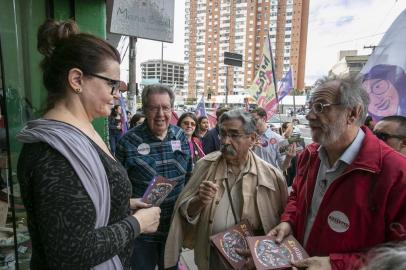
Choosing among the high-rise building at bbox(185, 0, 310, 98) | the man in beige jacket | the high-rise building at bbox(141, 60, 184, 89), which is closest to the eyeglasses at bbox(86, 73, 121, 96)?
the man in beige jacket

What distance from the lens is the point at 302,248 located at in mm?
1629

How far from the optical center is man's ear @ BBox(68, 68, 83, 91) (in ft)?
3.74

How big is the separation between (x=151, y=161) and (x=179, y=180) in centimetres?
32

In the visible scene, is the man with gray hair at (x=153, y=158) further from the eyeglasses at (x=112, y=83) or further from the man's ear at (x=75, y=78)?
the man's ear at (x=75, y=78)

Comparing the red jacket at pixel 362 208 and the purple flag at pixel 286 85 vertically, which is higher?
the purple flag at pixel 286 85

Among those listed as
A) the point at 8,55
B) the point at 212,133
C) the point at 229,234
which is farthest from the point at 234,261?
the point at 212,133

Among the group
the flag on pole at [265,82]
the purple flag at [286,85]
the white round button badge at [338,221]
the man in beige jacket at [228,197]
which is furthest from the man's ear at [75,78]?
the purple flag at [286,85]

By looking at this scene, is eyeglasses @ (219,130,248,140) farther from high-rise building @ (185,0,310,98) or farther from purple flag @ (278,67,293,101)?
high-rise building @ (185,0,310,98)

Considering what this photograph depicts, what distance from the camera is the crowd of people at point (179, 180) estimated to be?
1.01 meters

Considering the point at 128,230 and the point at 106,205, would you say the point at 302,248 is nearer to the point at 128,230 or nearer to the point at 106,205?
the point at 128,230

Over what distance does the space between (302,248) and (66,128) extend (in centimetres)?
135

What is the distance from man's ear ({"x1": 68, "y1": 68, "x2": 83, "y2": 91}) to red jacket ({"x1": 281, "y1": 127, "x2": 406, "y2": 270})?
1316 mm

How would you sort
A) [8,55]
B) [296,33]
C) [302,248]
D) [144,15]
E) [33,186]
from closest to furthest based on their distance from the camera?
1. [33,186]
2. [302,248]
3. [8,55]
4. [144,15]
5. [296,33]

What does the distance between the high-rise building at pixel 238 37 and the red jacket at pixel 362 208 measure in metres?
71.3
